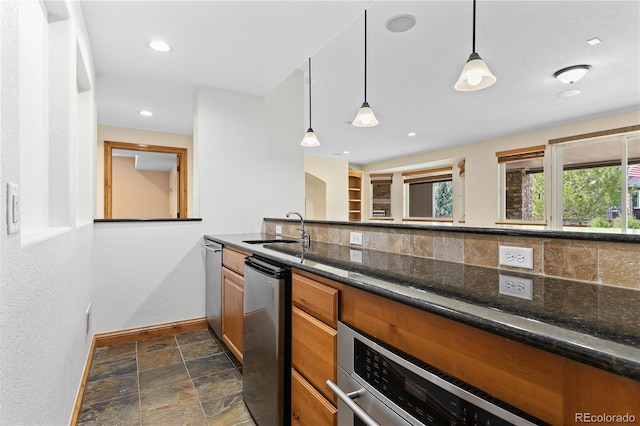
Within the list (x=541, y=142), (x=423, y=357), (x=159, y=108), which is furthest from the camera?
(x=541, y=142)

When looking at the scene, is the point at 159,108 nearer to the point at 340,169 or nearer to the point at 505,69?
the point at 505,69

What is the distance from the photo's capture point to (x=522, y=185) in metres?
5.92

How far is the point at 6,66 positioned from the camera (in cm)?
75

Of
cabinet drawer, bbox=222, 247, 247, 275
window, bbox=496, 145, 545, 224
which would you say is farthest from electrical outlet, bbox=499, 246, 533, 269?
window, bbox=496, 145, 545, 224

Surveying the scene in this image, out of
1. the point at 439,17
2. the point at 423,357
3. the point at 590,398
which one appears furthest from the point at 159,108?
the point at 590,398

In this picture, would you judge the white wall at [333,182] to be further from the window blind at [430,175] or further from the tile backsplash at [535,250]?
the tile backsplash at [535,250]

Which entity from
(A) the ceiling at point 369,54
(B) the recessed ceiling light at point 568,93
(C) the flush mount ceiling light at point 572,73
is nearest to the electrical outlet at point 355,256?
(A) the ceiling at point 369,54

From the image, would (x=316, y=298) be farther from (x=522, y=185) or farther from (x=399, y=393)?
(x=522, y=185)

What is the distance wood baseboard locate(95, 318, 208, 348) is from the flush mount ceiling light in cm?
432

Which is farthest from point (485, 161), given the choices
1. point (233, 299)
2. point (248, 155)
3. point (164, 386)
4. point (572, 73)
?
point (164, 386)

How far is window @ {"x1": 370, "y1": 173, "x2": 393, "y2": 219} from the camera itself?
9430 millimetres

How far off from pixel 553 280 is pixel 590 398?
1.95 ft

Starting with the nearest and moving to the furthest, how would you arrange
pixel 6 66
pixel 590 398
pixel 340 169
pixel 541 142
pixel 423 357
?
pixel 590 398 < pixel 6 66 < pixel 423 357 < pixel 541 142 < pixel 340 169

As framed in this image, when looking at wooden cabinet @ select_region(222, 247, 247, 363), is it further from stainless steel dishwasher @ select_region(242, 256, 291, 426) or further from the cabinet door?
stainless steel dishwasher @ select_region(242, 256, 291, 426)
